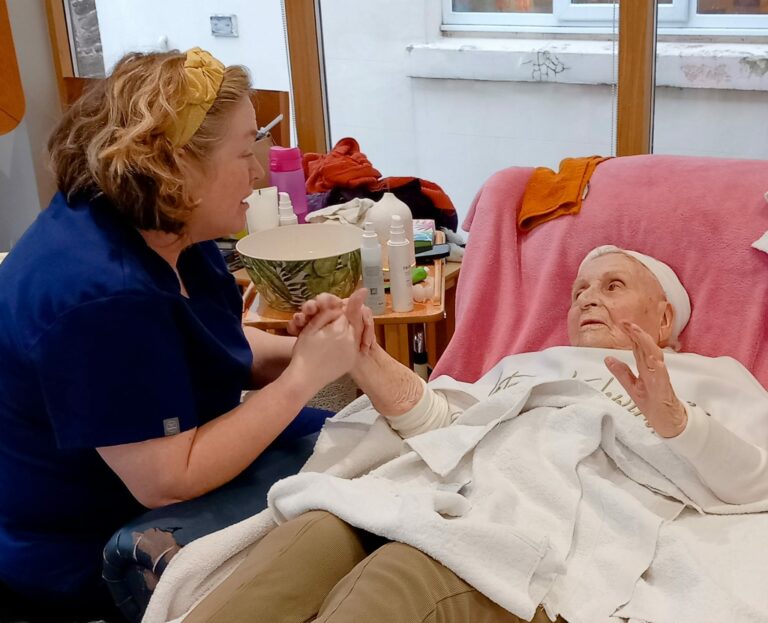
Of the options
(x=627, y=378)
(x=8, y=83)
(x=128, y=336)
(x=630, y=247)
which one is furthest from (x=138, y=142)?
(x=8, y=83)

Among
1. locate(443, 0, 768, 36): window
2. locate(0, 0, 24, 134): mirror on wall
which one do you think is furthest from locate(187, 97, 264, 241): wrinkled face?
locate(0, 0, 24, 134): mirror on wall

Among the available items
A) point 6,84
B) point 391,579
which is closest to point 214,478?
point 391,579

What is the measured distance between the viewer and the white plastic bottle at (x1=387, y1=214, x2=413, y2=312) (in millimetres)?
1789

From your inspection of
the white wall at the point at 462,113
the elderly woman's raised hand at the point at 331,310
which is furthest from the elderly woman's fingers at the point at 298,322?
the white wall at the point at 462,113

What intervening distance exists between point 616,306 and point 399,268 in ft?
1.43

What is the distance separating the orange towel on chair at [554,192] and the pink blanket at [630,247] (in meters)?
0.02

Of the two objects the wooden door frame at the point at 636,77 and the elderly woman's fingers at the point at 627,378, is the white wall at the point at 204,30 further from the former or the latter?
the elderly woman's fingers at the point at 627,378

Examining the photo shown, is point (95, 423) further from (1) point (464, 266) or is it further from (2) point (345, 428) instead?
(1) point (464, 266)

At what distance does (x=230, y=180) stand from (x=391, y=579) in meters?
0.63

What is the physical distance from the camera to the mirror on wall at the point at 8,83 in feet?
10.1

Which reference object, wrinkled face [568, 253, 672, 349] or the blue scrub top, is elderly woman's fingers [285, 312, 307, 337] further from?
wrinkled face [568, 253, 672, 349]

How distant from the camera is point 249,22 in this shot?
3.35 m

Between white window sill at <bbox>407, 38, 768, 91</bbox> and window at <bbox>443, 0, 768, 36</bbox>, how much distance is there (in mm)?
47

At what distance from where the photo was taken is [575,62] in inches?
114
